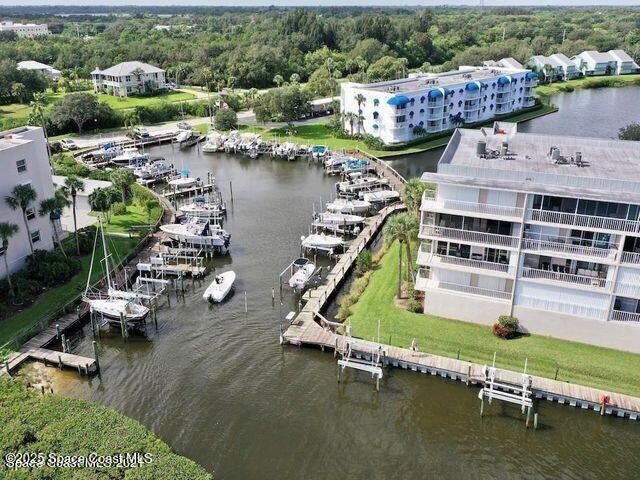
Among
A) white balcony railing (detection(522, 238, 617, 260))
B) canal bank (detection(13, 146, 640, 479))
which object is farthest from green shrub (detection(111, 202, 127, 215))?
white balcony railing (detection(522, 238, 617, 260))

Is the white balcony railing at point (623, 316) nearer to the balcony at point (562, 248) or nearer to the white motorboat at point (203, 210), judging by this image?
the balcony at point (562, 248)

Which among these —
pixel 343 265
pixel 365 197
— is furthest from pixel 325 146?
pixel 343 265

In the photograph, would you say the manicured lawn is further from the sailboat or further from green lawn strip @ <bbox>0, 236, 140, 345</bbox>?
the sailboat

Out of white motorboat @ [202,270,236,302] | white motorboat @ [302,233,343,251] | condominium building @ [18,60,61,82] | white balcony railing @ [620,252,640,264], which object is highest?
condominium building @ [18,60,61,82]

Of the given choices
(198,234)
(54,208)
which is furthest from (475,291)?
(54,208)

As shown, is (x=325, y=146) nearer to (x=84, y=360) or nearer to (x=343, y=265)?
(x=343, y=265)

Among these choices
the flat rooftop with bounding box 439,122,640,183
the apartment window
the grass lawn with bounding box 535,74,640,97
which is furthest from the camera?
the grass lawn with bounding box 535,74,640,97
